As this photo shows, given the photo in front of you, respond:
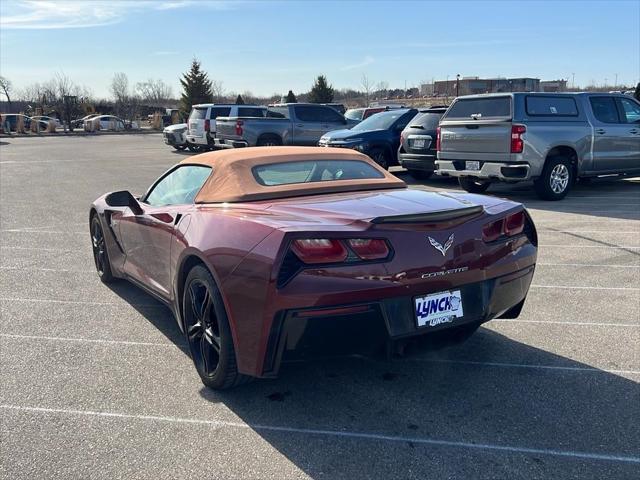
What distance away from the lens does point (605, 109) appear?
38.7 ft

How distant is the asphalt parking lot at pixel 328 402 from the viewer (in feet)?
9.50

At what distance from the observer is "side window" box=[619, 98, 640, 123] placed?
474 inches

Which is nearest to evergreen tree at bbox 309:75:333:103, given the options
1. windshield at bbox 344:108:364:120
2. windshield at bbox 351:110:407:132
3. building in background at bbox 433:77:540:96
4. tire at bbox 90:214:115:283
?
building in background at bbox 433:77:540:96

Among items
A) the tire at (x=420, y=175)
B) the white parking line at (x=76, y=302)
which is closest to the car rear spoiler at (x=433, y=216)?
the white parking line at (x=76, y=302)

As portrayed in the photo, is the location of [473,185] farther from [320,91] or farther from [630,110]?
[320,91]

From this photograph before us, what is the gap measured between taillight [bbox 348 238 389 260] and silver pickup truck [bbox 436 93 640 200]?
804 cm

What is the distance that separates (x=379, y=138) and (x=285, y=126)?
17.3 feet

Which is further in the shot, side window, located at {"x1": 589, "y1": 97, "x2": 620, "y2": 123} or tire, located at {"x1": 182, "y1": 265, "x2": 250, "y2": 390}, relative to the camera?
side window, located at {"x1": 589, "y1": 97, "x2": 620, "y2": 123}

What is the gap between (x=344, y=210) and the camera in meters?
3.47

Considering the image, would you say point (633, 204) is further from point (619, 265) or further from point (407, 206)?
point (407, 206)

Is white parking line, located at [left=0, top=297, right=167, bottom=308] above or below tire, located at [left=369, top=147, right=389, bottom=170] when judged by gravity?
below

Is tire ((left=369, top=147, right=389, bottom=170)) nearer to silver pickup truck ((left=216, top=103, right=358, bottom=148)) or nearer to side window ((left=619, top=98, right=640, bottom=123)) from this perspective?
silver pickup truck ((left=216, top=103, right=358, bottom=148))

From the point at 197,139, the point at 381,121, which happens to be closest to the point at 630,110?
the point at 381,121

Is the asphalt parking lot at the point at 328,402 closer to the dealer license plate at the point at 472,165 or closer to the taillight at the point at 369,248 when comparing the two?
the taillight at the point at 369,248
